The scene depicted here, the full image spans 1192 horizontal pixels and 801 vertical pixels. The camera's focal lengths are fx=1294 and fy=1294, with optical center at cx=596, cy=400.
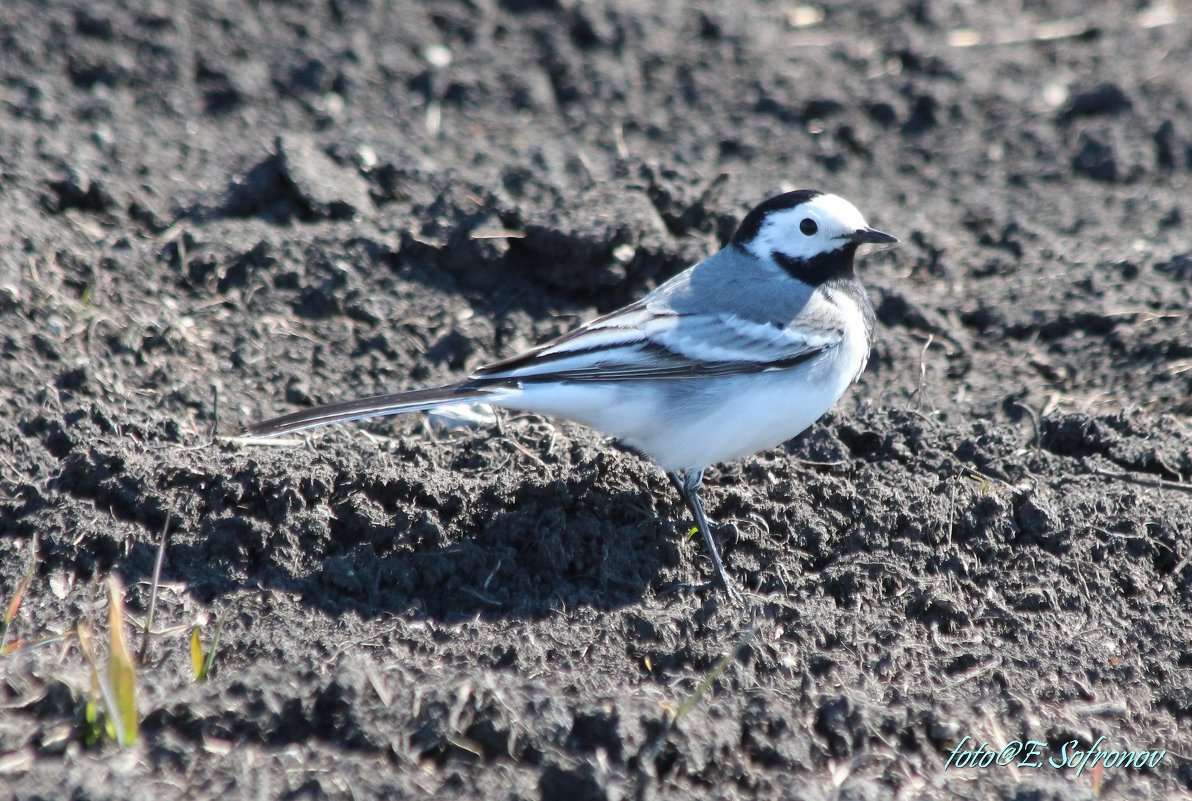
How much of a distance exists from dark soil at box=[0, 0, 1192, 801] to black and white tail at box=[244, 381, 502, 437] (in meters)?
0.22

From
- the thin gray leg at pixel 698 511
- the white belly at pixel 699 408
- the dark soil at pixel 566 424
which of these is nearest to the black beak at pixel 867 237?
the white belly at pixel 699 408

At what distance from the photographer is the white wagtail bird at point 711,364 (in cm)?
534

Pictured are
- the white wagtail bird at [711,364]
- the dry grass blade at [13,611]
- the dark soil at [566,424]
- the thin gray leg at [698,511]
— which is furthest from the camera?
the white wagtail bird at [711,364]

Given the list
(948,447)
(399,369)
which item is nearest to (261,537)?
(399,369)

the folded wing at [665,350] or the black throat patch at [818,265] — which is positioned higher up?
the black throat patch at [818,265]

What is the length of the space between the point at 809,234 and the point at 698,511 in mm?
1468

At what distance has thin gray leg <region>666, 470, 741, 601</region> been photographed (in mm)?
5066

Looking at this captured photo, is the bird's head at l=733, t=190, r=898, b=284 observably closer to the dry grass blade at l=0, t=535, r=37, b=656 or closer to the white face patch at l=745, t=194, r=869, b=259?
the white face patch at l=745, t=194, r=869, b=259

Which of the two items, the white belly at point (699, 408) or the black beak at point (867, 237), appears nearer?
the white belly at point (699, 408)

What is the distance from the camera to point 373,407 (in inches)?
202

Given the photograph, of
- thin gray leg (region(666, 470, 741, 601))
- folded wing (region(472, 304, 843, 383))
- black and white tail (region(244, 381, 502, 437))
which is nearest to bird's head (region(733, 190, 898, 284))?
folded wing (region(472, 304, 843, 383))

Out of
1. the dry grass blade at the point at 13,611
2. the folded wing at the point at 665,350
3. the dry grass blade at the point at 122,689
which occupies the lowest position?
the dry grass blade at the point at 13,611

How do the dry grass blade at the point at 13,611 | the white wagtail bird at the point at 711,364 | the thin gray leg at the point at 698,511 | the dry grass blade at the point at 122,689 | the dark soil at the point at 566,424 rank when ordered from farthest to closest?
1. the white wagtail bird at the point at 711,364
2. the thin gray leg at the point at 698,511
3. the dry grass blade at the point at 13,611
4. the dark soil at the point at 566,424
5. the dry grass blade at the point at 122,689

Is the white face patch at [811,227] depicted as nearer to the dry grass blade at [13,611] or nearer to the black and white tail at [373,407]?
the black and white tail at [373,407]
